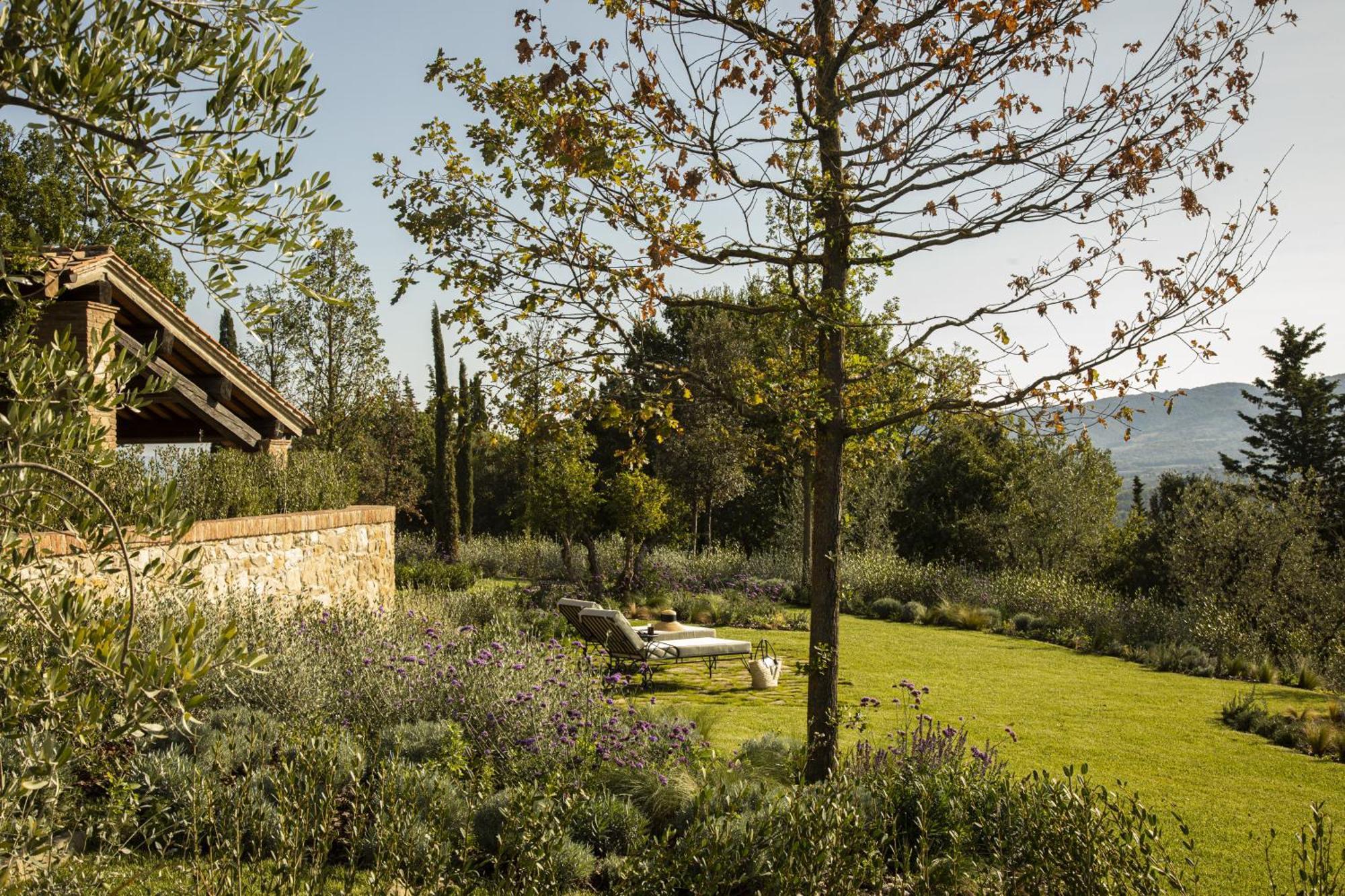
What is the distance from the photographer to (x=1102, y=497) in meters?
19.9

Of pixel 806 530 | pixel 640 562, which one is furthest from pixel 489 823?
pixel 806 530

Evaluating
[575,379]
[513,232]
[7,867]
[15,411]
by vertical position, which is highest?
[513,232]

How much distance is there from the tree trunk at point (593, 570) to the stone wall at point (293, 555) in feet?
15.4

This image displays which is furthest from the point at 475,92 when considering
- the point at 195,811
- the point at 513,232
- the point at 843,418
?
the point at 195,811

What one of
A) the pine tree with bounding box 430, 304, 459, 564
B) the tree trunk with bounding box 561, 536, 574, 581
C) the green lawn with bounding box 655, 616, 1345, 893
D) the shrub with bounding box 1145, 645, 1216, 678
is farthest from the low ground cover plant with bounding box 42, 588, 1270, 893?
the pine tree with bounding box 430, 304, 459, 564

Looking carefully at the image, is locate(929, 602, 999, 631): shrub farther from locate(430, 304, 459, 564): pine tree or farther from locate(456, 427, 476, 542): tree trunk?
locate(456, 427, 476, 542): tree trunk

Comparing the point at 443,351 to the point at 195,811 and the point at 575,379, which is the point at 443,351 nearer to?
the point at 575,379

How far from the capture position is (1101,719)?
930 cm

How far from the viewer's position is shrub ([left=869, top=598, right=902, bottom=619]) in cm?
1722

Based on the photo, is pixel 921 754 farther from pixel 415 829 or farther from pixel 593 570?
pixel 593 570

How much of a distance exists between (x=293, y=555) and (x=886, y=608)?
11.1 meters

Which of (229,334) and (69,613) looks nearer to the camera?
(69,613)

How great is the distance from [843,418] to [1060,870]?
8.85 feet

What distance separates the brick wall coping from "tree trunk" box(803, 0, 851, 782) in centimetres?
406
